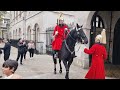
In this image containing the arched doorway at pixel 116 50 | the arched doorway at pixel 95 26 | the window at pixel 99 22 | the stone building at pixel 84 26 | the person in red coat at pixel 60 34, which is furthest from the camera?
the window at pixel 99 22

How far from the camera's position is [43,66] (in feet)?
35.4

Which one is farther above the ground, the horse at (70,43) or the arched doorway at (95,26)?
the arched doorway at (95,26)

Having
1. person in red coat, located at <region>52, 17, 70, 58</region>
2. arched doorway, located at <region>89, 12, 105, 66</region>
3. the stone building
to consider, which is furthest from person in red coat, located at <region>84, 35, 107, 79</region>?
arched doorway, located at <region>89, 12, 105, 66</region>

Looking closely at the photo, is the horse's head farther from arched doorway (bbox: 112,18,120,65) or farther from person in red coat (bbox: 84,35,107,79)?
arched doorway (bbox: 112,18,120,65)

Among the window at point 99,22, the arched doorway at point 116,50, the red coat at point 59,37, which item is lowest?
the arched doorway at point 116,50

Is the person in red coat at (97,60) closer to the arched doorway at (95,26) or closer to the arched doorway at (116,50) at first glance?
the arched doorway at (95,26)

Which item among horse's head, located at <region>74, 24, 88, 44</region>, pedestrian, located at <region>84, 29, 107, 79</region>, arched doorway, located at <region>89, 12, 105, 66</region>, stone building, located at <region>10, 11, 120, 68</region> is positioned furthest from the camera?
arched doorway, located at <region>89, 12, 105, 66</region>

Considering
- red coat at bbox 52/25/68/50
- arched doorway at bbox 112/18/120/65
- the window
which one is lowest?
arched doorway at bbox 112/18/120/65

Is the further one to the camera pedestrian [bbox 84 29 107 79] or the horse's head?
the horse's head

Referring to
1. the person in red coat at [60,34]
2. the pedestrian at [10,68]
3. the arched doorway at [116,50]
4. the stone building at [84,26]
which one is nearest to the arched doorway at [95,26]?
the stone building at [84,26]

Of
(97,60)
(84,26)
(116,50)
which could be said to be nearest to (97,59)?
(97,60)

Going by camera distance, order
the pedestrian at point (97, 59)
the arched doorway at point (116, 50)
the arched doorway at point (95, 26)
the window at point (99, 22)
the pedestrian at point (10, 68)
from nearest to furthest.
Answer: the pedestrian at point (10, 68) < the pedestrian at point (97, 59) < the arched doorway at point (95, 26) < the arched doorway at point (116, 50) < the window at point (99, 22)

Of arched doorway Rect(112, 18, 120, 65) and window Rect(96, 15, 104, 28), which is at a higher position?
window Rect(96, 15, 104, 28)
